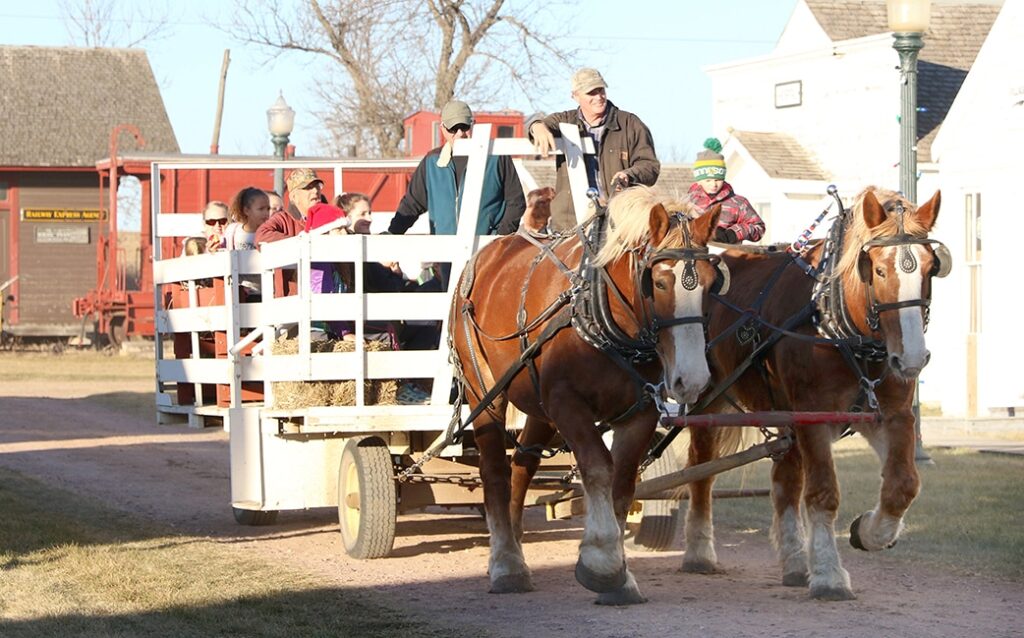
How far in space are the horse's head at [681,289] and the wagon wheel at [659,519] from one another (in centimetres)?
261

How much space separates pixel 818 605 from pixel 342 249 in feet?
11.6

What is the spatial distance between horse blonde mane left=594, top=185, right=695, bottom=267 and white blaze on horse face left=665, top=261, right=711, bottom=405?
0.28 meters

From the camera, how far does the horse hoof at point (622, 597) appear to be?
7.96 meters

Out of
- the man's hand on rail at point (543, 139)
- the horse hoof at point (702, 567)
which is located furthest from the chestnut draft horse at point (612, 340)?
the horse hoof at point (702, 567)

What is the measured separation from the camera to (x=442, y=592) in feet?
28.8

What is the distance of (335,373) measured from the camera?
31.8 feet

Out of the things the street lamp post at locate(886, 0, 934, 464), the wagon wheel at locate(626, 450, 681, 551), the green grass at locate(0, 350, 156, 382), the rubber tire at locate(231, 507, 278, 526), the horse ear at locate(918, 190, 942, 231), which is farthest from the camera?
the green grass at locate(0, 350, 156, 382)

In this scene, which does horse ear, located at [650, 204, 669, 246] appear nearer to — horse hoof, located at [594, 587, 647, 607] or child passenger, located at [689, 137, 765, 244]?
horse hoof, located at [594, 587, 647, 607]

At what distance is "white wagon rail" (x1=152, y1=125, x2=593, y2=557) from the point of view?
31.7 feet

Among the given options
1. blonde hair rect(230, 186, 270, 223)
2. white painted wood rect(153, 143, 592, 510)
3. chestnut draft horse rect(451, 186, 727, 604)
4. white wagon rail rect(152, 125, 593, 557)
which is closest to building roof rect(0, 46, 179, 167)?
blonde hair rect(230, 186, 270, 223)

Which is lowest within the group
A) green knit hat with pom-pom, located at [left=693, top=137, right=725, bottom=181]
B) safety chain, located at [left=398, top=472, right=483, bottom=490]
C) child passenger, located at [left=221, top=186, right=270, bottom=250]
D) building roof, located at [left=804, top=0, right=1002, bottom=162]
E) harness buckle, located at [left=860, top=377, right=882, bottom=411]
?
safety chain, located at [left=398, top=472, right=483, bottom=490]

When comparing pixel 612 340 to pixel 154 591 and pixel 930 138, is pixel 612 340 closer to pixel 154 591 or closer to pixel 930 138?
pixel 154 591

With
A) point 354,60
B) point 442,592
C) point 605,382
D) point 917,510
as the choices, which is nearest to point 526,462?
point 442,592

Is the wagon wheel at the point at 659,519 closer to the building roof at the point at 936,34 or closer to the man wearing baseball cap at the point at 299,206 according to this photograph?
the man wearing baseball cap at the point at 299,206
